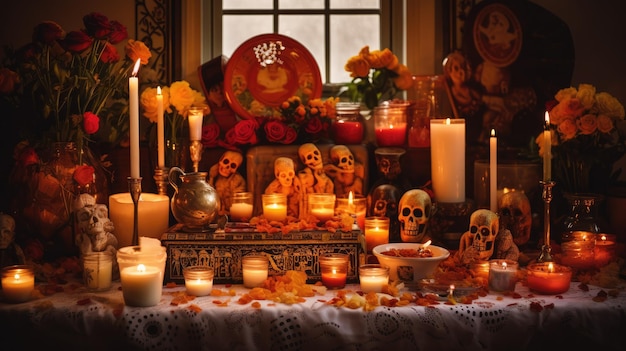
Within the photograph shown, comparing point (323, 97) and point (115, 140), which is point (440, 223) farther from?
point (115, 140)

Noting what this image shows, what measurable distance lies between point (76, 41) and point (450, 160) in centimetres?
139

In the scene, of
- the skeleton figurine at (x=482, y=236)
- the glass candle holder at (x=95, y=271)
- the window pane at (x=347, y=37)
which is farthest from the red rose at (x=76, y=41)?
the skeleton figurine at (x=482, y=236)

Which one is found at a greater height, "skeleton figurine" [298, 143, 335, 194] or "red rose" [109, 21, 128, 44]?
"red rose" [109, 21, 128, 44]

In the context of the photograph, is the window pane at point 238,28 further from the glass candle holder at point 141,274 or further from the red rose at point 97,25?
the glass candle holder at point 141,274

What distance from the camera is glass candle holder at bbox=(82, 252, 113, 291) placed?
2.22m

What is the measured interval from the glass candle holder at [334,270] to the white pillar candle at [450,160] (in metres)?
0.59

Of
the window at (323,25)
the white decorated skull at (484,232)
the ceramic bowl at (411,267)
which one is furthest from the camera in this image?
the window at (323,25)

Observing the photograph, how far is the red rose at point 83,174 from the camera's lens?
98.1 inches

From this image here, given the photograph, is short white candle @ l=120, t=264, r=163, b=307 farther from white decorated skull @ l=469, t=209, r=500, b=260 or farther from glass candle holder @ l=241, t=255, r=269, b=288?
white decorated skull @ l=469, t=209, r=500, b=260

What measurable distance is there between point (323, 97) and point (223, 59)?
572 mm

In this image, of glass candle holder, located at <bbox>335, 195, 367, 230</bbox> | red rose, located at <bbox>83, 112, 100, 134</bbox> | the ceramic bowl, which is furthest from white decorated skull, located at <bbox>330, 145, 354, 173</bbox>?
red rose, located at <bbox>83, 112, 100, 134</bbox>

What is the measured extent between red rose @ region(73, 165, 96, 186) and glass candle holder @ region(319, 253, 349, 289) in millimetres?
875

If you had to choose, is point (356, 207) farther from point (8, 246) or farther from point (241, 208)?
point (8, 246)

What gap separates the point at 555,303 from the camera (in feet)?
6.86
